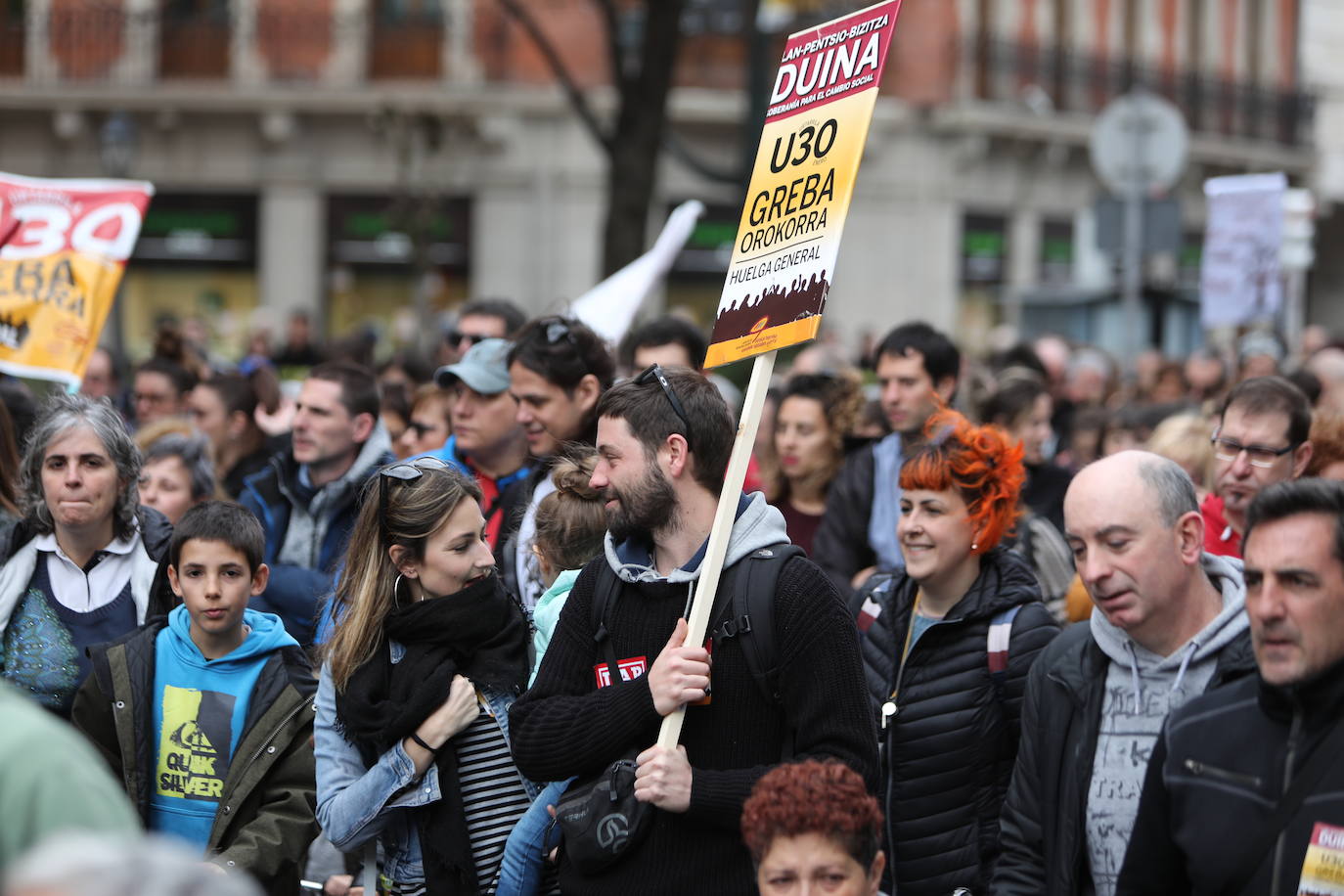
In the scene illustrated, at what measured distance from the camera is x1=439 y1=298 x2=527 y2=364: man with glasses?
28.1 ft

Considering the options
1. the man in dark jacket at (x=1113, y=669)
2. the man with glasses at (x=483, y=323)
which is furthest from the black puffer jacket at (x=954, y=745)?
the man with glasses at (x=483, y=323)

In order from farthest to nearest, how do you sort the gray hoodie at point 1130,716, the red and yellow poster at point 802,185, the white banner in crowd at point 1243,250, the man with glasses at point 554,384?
the white banner in crowd at point 1243,250 < the man with glasses at point 554,384 < the red and yellow poster at point 802,185 < the gray hoodie at point 1130,716

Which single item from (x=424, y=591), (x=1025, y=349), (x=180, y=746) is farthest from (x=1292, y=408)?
(x=1025, y=349)

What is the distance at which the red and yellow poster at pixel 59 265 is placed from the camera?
7707 millimetres

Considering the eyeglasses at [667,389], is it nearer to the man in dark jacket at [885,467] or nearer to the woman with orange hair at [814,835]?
the woman with orange hair at [814,835]

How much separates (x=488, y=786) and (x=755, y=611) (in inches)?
43.0

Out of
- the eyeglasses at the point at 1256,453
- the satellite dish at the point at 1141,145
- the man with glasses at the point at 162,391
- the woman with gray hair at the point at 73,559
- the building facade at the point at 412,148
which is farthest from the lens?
Result: the building facade at the point at 412,148

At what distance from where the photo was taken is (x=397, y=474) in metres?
4.92

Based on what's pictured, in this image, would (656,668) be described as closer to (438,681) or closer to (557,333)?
(438,681)

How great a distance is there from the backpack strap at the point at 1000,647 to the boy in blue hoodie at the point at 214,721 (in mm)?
1936

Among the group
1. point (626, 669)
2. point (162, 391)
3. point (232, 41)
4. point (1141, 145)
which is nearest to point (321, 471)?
point (162, 391)

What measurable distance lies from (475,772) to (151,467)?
10.4 ft

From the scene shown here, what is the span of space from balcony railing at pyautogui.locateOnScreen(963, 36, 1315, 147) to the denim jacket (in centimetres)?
2667

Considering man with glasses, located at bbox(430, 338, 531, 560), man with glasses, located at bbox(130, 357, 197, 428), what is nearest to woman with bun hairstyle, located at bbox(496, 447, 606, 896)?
man with glasses, located at bbox(430, 338, 531, 560)
